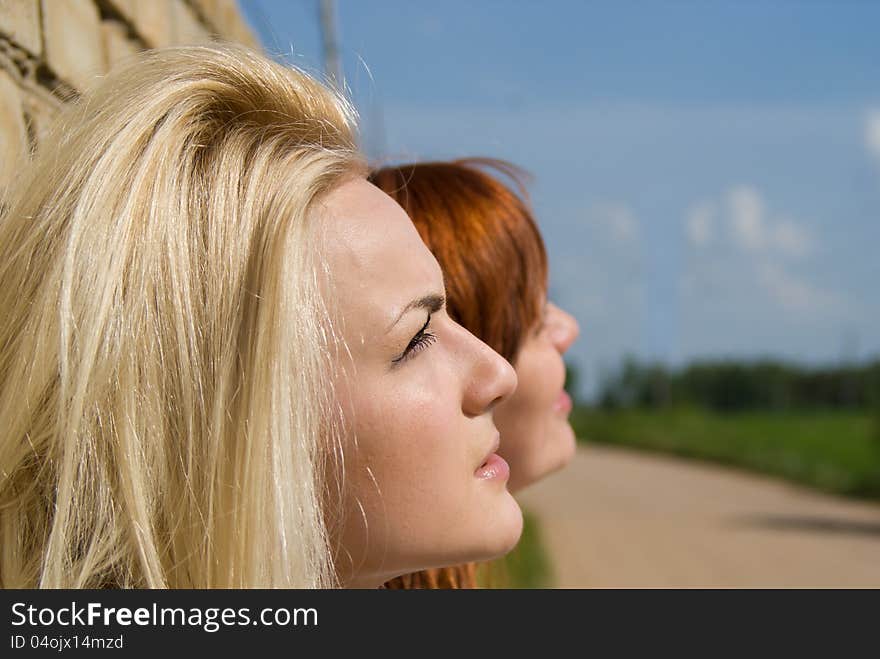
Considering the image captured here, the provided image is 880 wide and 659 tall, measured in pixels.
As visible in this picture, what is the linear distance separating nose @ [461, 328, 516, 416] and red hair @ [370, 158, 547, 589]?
2.05 ft

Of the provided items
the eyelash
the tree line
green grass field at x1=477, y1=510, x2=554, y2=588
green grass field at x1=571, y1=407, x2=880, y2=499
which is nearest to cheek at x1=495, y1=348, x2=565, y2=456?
the eyelash

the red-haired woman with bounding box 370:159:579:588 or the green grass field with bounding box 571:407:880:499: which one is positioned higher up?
the red-haired woman with bounding box 370:159:579:588

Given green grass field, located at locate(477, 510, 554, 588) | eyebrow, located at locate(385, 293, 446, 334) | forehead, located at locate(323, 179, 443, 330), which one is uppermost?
forehead, located at locate(323, 179, 443, 330)

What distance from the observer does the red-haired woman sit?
2.23 metres

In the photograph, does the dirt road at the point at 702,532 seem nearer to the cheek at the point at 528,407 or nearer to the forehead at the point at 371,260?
the cheek at the point at 528,407

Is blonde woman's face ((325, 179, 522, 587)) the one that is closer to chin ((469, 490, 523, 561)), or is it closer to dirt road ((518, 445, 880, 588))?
chin ((469, 490, 523, 561))

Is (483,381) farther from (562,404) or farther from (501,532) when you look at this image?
(562,404)

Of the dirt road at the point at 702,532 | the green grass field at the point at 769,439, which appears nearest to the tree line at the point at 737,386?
the green grass field at the point at 769,439

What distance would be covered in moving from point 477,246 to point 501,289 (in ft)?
0.38

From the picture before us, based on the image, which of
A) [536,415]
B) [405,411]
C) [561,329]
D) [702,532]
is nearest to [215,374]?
[405,411]

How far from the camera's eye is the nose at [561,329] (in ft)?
8.22

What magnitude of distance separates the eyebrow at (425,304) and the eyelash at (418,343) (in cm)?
2

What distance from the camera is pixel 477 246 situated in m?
2.24

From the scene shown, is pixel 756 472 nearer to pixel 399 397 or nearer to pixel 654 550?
pixel 654 550
